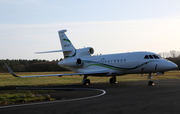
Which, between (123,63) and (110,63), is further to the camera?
(110,63)

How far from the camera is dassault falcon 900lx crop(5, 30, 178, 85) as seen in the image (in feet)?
76.3

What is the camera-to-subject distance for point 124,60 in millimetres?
25750

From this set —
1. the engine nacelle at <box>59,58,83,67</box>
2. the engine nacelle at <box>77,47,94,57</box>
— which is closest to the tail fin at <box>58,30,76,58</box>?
the engine nacelle at <box>77,47,94,57</box>

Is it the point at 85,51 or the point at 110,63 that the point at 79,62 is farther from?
the point at 110,63

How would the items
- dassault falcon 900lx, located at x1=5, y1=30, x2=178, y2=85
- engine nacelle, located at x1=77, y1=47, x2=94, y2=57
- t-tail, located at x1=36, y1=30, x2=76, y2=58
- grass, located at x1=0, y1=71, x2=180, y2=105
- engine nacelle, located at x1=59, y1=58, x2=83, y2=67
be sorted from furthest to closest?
1. t-tail, located at x1=36, y1=30, x2=76, y2=58
2. engine nacelle, located at x1=77, y1=47, x2=94, y2=57
3. engine nacelle, located at x1=59, y1=58, x2=83, y2=67
4. dassault falcon 900lx, located at x1=5, y1=30, x2=178, y2=85
5. grass, located at x1=0, y1=71, x2=180, y2=105

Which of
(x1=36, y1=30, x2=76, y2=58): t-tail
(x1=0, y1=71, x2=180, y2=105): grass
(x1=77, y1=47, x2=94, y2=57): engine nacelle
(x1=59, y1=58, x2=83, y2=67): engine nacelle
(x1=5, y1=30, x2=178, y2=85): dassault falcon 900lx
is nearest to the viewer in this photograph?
(x1=0, y1=71, x2=180, y2=105): grass

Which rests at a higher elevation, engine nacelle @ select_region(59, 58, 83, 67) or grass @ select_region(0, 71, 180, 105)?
engine nacelle @ select_region(59, 58, 83, 67)

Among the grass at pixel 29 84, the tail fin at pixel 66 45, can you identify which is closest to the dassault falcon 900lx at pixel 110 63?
the tail fin at pixel 66 45

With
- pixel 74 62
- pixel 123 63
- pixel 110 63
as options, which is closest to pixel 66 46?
pixel 74 62

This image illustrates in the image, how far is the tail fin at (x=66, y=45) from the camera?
31786mm

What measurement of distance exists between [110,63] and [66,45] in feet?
27.0

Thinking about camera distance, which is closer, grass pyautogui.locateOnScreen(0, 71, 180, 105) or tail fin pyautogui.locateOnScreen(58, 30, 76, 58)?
grass pyautogui.locateOnScreen(0, 71, 180, 105)

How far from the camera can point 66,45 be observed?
32250mm

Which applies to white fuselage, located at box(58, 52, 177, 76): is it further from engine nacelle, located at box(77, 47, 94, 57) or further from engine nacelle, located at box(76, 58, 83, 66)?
engine nacelle, located at box(77, 47, 94, 57)
